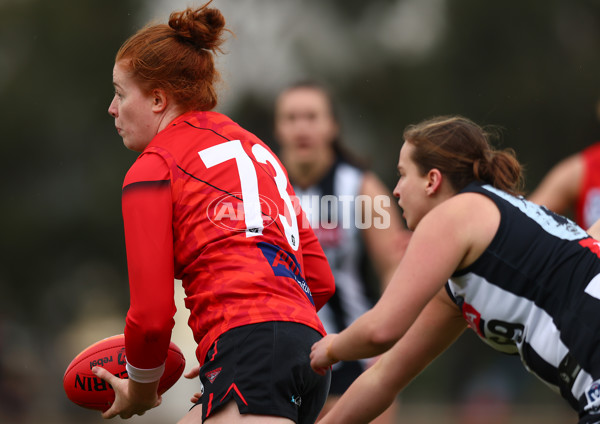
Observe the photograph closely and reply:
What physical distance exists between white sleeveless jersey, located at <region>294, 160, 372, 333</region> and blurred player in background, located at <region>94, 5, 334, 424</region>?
213cm

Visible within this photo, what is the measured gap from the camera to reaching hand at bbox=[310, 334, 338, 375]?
2.75m

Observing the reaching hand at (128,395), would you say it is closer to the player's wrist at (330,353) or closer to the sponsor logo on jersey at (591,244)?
the player's wrist at (330,353)

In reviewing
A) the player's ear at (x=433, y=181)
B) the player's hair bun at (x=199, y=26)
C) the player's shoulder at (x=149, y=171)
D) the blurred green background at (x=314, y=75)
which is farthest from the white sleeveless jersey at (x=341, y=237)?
the blurred green background at (x=314, y=75)

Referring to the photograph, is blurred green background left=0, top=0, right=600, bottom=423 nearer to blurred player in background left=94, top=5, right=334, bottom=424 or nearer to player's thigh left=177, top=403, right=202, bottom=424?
blurred player in background left=94, top=5, right=334, bottom=424

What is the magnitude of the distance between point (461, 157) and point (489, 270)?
398mm

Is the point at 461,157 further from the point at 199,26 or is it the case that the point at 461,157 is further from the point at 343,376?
the point at 343,376

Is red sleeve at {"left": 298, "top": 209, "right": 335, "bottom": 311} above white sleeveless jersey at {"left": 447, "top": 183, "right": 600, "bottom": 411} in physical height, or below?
below

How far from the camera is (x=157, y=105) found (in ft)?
10.4

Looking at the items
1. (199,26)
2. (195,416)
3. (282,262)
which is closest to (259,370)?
(195,416)

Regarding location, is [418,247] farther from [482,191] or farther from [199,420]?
[199,420]

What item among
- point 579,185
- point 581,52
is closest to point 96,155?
point 581,52

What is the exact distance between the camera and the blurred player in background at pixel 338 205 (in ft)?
17.3

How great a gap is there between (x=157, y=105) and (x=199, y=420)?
1.10 m

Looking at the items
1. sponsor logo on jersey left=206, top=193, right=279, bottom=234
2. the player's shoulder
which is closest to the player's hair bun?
the player's shoulder
